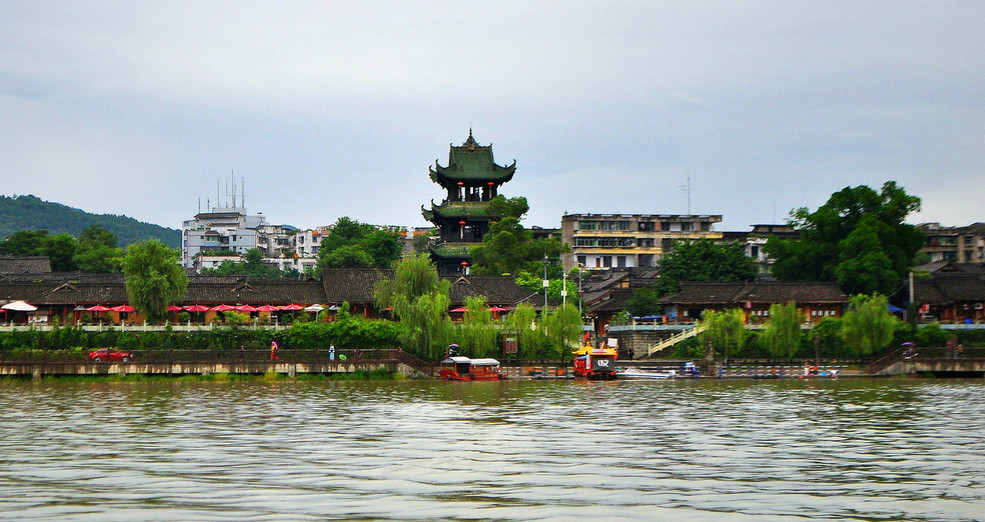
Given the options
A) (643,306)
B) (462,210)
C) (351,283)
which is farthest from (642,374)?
(462,210)

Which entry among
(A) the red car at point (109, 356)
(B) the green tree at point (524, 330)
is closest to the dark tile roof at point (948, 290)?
(B) the green tree at point (524, 330)

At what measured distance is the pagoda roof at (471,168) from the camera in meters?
99.7

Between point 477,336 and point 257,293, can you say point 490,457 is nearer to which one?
point 477,336

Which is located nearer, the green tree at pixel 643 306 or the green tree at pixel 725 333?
the green tree at pixel 725 333

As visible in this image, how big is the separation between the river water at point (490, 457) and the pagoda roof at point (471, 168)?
5864cm

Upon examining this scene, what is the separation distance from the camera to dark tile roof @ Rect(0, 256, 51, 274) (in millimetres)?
92500

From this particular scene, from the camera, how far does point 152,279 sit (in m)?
61.4

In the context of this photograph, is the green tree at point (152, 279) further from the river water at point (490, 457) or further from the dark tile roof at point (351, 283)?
the river water at point (490, 457)

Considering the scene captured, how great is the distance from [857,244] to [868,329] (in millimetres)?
13463

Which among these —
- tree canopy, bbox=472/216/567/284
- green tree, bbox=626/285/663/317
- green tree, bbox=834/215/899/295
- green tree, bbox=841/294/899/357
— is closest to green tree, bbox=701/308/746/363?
green tree, bbox=841/294/899/357

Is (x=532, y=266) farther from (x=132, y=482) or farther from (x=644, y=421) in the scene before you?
(x=132, y=482)

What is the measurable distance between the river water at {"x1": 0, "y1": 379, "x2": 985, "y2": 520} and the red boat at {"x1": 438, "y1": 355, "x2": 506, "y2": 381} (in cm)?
1134

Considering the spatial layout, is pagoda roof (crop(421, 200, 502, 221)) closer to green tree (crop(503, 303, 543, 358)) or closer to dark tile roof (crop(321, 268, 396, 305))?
dark tile roof (crop(321, 268, 396, 305))

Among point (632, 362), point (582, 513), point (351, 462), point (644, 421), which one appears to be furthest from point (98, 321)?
point (582, 513)
